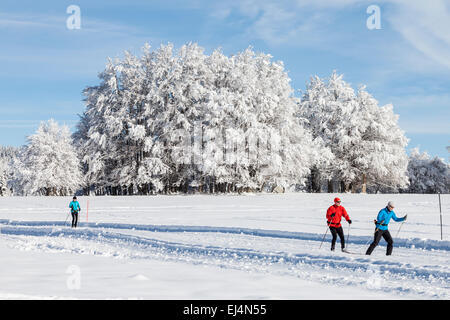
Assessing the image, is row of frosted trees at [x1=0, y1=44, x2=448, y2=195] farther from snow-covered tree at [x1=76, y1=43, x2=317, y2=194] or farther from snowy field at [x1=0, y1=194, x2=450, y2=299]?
snowy field at [x1=0, y1=194, x2=450, y2=299]

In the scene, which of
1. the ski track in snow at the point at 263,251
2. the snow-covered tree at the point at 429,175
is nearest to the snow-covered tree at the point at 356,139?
the snow-covered tree at the point at 429,175

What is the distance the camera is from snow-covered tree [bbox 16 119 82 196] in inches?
2117

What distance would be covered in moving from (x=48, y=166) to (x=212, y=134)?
73.9ft

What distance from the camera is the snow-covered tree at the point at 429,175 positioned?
242 feet

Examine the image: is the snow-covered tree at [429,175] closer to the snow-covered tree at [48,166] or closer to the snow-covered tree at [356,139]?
the snow-covered tree at [356,139]

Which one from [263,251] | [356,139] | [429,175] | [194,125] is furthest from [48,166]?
[429,175]

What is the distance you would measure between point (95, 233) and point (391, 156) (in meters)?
37.5

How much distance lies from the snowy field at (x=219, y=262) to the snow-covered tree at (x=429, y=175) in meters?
53.5

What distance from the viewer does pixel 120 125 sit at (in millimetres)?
47594

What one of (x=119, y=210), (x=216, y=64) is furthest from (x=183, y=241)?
(x=216, y=64)

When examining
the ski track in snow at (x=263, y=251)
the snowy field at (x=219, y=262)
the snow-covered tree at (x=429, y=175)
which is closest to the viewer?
the snowy field at (x=219, y=262)

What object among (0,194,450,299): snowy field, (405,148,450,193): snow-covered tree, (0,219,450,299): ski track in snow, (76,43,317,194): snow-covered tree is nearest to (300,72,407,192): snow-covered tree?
(76,43,317,194): snow-covered tree

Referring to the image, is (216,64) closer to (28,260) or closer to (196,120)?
(196,120)

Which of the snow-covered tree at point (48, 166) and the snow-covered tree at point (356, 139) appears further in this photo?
the snow-covered tree at point (48, 166)
